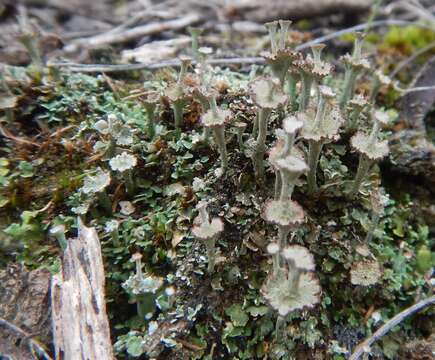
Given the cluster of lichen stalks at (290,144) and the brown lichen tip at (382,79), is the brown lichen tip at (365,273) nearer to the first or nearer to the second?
the cluster of lichen stalks at (290,144)

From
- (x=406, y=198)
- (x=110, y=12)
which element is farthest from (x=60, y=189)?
(x=110, y=12)

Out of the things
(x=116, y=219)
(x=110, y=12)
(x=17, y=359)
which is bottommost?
(x=17, y=359)

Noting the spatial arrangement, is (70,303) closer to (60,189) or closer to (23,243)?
(23,243)

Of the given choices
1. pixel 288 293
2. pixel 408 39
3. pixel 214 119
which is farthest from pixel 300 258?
pixel 408 39

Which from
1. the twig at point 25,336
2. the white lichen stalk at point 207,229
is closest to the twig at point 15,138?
the twig at point 25,336

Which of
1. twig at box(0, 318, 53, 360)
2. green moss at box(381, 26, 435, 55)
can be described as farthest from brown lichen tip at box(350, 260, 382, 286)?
green moss at box(381, 26, 435, 55)

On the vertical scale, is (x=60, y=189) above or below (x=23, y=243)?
above

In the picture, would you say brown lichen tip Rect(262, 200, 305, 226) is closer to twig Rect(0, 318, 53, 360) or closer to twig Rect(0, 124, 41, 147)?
twig Rect(0, 318, 53, 360)
